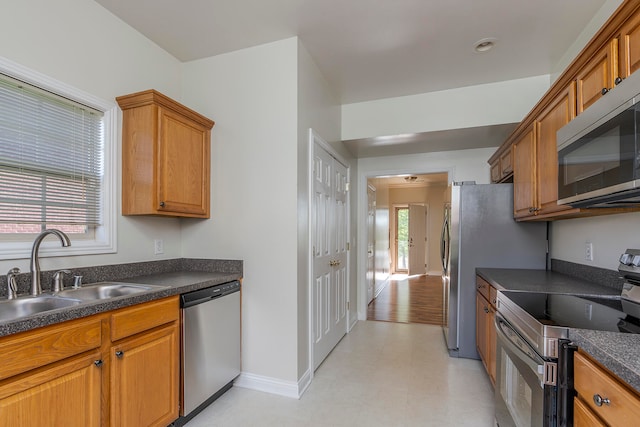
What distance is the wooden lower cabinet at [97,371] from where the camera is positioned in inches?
45.1

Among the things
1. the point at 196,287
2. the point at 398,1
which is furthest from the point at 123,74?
the point at 398,1

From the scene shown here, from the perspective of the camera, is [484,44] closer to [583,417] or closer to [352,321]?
[583,417]

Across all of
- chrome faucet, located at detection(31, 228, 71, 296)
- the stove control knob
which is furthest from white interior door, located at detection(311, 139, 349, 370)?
the stove control knob

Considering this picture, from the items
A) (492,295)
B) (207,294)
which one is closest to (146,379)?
(207,294)

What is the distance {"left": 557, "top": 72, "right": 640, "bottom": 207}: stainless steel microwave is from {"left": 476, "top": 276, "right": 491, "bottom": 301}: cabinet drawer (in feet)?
3.55

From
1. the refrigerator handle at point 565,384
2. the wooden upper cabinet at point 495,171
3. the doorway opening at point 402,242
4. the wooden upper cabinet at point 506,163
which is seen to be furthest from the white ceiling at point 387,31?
Result: the doorway opening at point 402,242

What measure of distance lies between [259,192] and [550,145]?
2.04 metres

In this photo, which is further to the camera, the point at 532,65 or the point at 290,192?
the point at 532,65

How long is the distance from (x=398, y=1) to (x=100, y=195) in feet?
7.75

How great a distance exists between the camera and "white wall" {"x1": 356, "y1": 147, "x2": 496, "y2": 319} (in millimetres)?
3861

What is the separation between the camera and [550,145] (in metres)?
1.99

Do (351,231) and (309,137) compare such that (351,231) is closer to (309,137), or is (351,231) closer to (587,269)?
(309,137)

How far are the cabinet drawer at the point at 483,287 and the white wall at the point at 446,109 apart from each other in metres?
1.55

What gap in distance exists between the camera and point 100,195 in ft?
6.82
